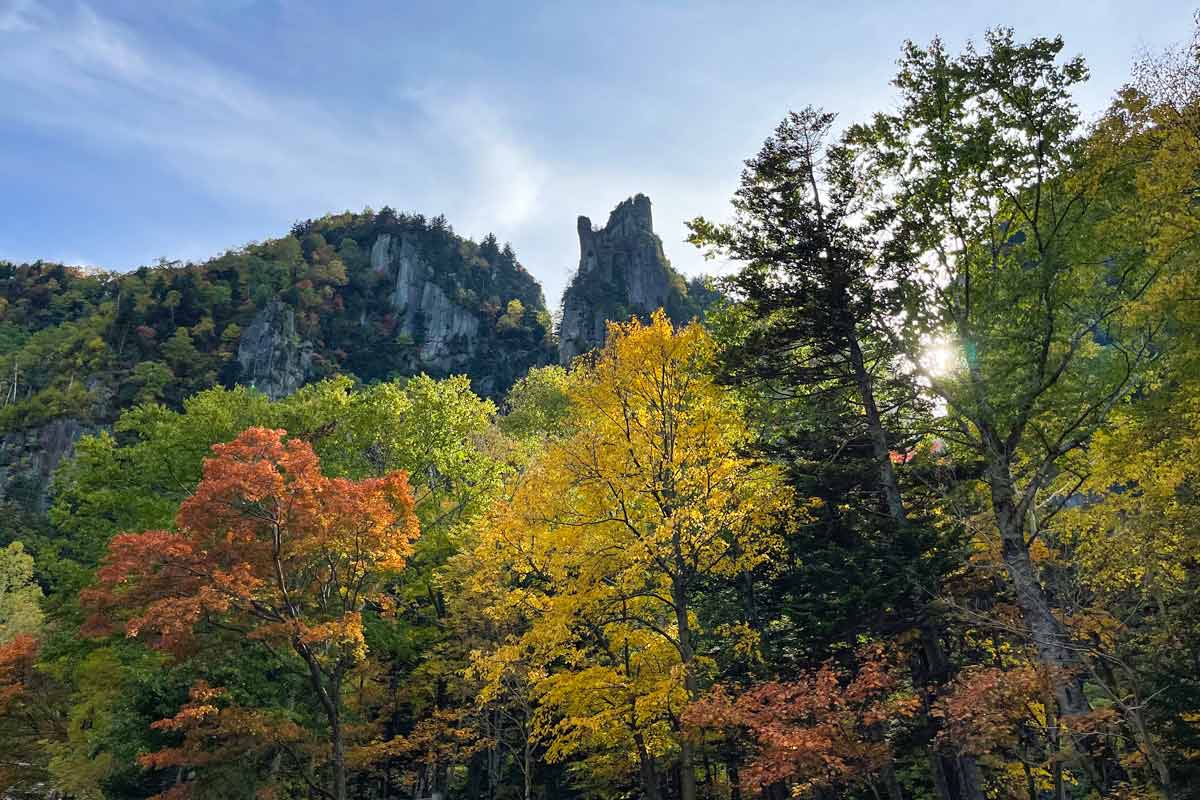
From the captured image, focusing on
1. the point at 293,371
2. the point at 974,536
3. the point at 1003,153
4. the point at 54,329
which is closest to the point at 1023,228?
the point at 1003,153

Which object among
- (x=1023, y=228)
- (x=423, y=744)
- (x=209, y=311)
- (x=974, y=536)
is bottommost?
(x=423, y=744)

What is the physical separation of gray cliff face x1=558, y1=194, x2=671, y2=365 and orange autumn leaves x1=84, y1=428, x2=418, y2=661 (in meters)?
71.8

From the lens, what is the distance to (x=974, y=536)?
1411cm

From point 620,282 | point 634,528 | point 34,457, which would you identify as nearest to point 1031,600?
point 634,528

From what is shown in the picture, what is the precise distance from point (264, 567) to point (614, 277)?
87.7 metres

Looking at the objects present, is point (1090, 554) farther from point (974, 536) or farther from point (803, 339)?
point (803, 339)

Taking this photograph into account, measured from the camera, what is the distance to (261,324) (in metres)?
89.1

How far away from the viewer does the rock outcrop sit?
300 ft

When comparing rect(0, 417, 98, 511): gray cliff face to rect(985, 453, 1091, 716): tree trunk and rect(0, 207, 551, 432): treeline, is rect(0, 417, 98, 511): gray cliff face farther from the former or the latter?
rect(985, 453, 1091, 716): tree trunk

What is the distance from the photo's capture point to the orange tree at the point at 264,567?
1331cm

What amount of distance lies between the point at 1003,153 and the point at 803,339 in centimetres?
517

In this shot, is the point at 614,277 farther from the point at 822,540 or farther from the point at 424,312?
the point at 822,540

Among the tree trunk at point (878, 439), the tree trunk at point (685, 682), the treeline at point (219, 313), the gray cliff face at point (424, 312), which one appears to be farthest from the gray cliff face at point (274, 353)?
the tree trunk at point (878, 439)

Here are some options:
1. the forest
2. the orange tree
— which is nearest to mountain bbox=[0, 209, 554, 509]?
the forest
